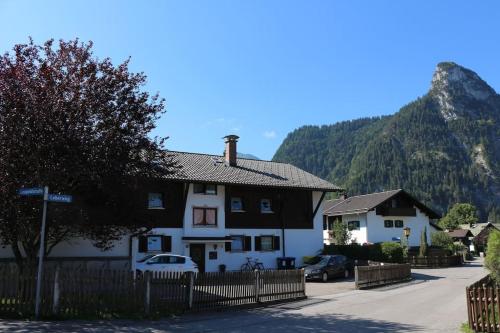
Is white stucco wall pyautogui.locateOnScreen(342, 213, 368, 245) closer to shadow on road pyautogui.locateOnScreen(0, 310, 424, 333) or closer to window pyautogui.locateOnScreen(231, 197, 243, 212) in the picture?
window pyautogui.locateOnScreen(231, 197, 243, 212)

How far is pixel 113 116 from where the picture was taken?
15.8 metres

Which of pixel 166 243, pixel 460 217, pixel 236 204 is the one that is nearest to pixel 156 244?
pixel 166 243

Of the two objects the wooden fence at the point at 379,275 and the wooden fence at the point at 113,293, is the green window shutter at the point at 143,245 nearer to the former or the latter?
the wooden fence at the point at 379,275

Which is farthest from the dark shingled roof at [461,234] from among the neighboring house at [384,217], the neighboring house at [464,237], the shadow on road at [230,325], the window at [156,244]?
the shadow on road at [230,325]

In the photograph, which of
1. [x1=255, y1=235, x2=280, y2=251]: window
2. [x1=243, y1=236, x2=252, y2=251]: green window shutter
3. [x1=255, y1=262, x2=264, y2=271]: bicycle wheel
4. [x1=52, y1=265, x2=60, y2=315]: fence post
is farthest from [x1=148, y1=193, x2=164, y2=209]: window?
[x1=52, y1=265, x2=60, y2=315]: fence post

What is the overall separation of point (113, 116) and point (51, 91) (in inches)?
76.0

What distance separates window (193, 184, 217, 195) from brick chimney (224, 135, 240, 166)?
15.3 feet

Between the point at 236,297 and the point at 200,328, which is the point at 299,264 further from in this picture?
the point at 200,328

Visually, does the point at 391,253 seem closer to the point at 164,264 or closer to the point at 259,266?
the point at 259,266

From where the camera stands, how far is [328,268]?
97.5 ft

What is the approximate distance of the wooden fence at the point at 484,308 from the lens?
10914 mm

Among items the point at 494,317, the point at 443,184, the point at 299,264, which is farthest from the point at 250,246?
the point at 443,184

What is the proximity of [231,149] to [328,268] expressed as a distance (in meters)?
12.9

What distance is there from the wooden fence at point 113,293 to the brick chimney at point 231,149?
2130cm
